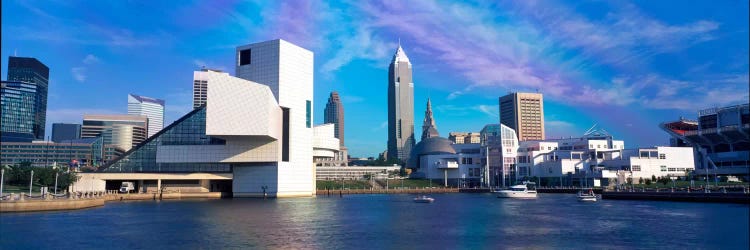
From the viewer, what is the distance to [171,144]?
105 metres

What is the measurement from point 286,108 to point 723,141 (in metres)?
102

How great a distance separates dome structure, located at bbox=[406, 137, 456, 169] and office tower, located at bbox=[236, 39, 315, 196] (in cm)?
7038

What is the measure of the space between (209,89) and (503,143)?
89909mm

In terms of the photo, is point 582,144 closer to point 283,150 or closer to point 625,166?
point 625,166

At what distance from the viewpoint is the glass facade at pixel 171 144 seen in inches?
4131

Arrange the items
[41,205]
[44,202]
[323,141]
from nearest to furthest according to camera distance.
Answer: [41,205] < [44,202] < [323,141]

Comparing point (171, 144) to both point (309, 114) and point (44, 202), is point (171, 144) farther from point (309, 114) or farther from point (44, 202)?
point (44, 202)

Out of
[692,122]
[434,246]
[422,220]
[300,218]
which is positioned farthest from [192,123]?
[692,122]

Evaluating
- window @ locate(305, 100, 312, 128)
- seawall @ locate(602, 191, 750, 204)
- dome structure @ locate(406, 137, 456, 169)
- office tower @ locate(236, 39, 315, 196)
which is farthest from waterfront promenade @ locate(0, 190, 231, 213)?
dome structure @ locate(406, 137, 456, 169)

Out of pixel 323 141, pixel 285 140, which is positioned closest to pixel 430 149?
pixel 323 141

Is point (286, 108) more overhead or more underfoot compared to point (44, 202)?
more overhead

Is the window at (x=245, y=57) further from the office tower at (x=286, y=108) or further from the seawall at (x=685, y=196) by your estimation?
the seawall at (x=685, y=196)

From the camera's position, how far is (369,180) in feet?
524

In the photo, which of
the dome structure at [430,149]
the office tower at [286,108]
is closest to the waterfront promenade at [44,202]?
the office tower at [286,108]
